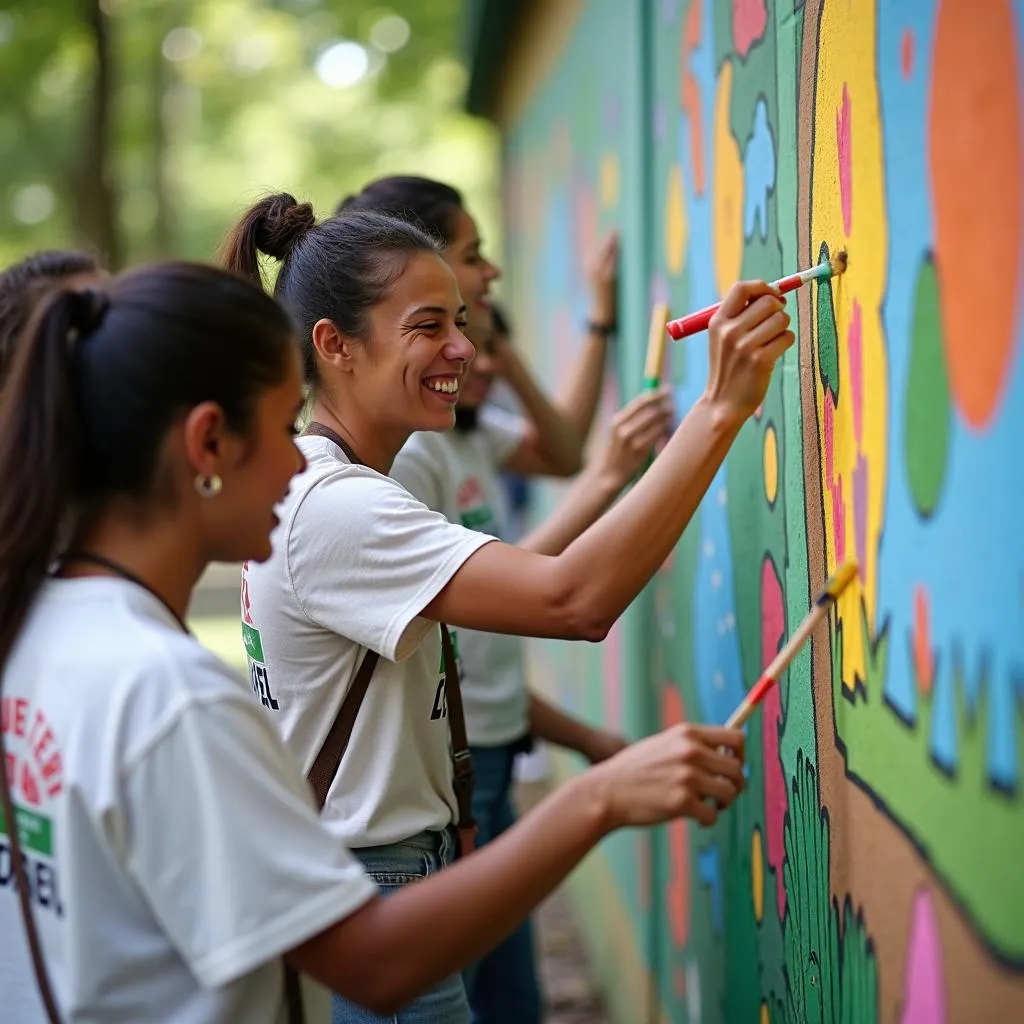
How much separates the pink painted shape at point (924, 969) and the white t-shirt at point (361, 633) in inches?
29.5

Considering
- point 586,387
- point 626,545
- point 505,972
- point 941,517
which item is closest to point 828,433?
point 626,545

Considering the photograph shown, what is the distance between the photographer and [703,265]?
9.80ft

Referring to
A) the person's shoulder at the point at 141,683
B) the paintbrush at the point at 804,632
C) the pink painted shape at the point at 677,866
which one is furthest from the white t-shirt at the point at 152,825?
the pink painted shape at the point at 677,866

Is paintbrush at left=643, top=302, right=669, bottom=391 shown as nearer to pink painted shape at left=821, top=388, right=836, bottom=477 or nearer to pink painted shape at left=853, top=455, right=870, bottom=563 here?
pink painted shape at left=821, top=388, right=836, bottom=477

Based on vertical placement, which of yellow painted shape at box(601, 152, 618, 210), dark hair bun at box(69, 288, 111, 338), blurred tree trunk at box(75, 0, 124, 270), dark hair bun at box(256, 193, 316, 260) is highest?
blurred tree trunk at box(75, 0, 124, 270)

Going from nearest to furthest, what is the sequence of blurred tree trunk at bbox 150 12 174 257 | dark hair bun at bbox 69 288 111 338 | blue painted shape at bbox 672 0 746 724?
dark hair bun at bbox 69 288 111 338, blue painted shape at bbox 672 0 746 724, blurred tree trunk at bbox 150 12 174 257

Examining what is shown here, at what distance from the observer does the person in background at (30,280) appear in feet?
5.84

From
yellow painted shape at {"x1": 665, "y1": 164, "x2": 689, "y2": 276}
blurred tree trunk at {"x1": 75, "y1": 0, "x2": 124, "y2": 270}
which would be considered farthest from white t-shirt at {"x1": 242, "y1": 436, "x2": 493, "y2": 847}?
blurred tree trunk at {"x1": 75, "y1": 0, "x2": 124, "y2": 270}

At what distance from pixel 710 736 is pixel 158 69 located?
14915mm

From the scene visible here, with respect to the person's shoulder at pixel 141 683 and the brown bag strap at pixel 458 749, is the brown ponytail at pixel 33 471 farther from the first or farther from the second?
the brown bag strap at pixel 458 749

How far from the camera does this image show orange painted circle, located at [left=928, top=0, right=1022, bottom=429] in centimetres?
139

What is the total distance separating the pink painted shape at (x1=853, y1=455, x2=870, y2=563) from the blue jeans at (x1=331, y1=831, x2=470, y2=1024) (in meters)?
0.86

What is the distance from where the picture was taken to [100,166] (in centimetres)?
1047

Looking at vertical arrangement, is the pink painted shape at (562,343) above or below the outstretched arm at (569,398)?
above
